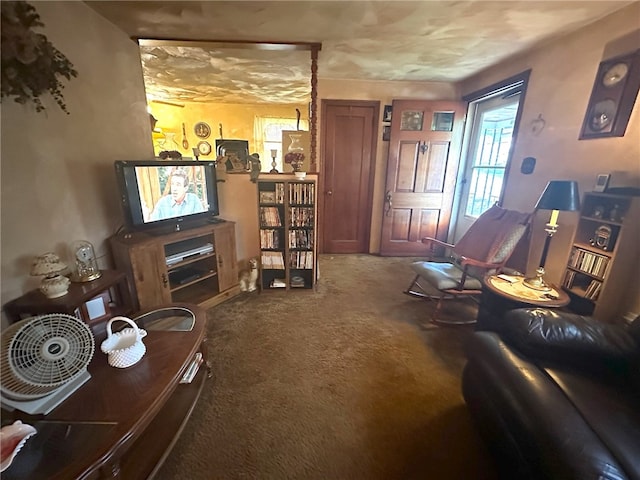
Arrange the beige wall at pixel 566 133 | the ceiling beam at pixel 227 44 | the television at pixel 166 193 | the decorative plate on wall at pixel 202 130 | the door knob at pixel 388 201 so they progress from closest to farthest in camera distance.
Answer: the beige wall at pixel 566 133 < the television at pixel 166 193 < the ceiling beam at pixel 227 44 < the door knob at pixel 388 201 < the decorative plate on wall at pixel 202 130

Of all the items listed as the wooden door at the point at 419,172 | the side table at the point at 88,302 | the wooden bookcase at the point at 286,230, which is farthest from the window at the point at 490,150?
the side table at the point at 88,302

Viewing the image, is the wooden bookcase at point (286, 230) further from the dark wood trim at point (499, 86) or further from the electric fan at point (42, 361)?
the dark wood trim at point (499, 86)

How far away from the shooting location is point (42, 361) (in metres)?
1.06

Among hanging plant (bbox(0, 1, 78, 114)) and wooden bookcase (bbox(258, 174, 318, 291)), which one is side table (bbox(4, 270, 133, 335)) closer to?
hanging plant (bbox(0, 1, 78, 114))

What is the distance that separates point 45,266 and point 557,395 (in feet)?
8.00

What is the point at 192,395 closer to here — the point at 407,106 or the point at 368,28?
the point at 368,28

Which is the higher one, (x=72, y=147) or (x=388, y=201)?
(x=72, y=147)

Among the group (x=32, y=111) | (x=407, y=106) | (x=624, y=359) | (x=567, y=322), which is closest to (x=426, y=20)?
(x=407, y=106)

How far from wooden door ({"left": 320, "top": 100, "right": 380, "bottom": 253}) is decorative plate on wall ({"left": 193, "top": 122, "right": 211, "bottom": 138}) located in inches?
123

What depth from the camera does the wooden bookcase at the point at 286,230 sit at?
2.63m

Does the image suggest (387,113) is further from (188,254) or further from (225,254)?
(188,254)

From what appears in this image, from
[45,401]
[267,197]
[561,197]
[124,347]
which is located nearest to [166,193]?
[267,197]

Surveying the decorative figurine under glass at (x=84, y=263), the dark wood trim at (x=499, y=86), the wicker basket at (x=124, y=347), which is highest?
the dark wood trim at (x=499, y=86)

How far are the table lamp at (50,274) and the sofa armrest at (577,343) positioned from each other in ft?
7.72
